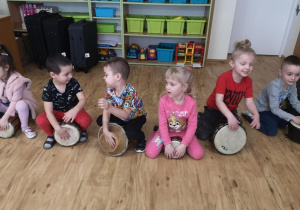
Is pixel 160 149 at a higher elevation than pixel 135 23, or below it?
below

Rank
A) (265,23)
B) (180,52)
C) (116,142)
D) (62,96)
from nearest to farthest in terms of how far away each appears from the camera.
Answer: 1. (116,142)
2. (62,96)
3. (180,52)
4. (265,23)

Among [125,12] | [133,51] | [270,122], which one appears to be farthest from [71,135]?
[125,12]

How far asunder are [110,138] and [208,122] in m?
0.80

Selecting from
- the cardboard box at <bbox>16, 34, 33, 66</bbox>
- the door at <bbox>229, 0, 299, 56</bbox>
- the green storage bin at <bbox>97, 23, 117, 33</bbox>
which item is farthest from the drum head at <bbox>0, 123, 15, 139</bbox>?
the door at <bbox>229, 0, 299, 56</bbox>

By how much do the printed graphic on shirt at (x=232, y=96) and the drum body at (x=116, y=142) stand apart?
0.84m

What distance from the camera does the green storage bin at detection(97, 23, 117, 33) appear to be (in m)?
3.52

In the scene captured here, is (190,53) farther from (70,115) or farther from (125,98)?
(70,115)

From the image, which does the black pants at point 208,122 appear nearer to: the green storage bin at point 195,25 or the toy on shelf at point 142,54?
the green storage bin at point 195,25

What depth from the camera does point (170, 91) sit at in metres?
1.55

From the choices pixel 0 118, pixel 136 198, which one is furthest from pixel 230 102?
pixel 0 118

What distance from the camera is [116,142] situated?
1688mm

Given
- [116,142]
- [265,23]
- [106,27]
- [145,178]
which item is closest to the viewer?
[145,178]

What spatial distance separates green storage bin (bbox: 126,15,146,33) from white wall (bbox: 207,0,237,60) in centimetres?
106

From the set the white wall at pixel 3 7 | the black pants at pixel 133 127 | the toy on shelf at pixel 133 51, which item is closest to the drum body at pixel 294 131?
the black pants at pixel 133 127
